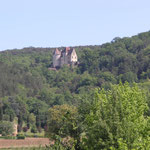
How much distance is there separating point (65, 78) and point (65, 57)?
2152cm

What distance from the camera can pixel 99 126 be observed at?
23.3 metres

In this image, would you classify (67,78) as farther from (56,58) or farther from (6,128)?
(6,128)

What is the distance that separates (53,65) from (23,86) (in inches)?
2000

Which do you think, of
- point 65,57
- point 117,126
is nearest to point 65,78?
point 65,57

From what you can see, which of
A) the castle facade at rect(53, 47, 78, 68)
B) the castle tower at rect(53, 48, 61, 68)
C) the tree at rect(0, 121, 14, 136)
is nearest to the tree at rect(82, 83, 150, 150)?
the tree at rect(0, 121, 14, 136)

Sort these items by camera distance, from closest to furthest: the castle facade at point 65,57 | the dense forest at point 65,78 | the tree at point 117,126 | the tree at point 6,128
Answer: the tree at point 117,126 → the tree at point 6,128 → the dense forest at point 65,78 → the castle facade at point 65,57

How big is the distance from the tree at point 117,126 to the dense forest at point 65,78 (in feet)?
197

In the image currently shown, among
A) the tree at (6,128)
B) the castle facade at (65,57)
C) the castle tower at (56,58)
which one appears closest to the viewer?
the tree at (6,128)

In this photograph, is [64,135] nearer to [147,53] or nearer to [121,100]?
[121,100]

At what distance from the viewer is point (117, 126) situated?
23.0 m

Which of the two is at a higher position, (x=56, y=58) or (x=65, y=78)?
(x=56, y=58)

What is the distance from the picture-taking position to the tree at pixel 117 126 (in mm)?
22781

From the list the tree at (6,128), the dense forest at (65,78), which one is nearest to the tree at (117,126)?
the tree at (6,128)

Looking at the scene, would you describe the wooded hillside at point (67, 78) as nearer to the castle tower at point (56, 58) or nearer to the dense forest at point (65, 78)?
the dense forest at point (65, 78)
